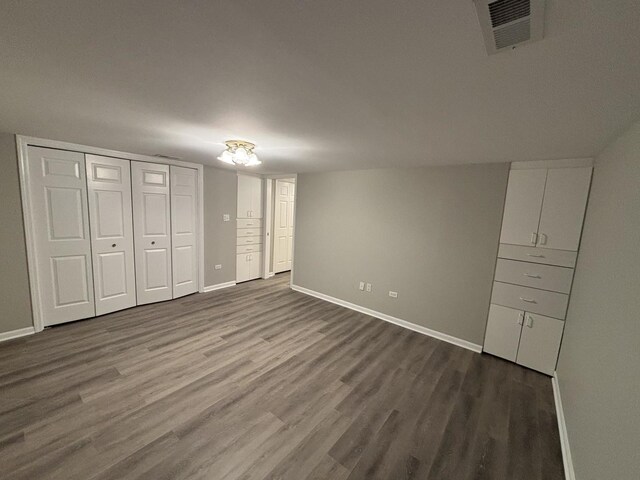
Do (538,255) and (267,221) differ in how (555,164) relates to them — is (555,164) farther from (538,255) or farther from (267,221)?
(267,221)

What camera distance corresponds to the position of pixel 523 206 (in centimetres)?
271

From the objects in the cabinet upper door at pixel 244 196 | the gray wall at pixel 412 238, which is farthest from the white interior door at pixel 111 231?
the gray wall at pixel 412 238

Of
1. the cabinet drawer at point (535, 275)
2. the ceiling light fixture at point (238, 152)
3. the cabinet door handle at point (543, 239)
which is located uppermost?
the ceiling light fixture at point (238, 152)

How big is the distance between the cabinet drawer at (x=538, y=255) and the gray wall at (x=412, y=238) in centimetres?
11

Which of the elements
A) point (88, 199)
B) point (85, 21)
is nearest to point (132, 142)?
point (88, 199)

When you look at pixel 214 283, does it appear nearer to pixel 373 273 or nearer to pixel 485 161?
pixel 373 273

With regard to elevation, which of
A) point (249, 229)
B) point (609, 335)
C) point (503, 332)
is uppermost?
point (249, 229)

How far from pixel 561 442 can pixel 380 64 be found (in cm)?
284

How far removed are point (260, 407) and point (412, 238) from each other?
2688mm

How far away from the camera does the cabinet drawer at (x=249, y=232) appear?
5.09m

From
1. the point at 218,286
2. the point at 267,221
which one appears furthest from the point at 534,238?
the point at 218,286

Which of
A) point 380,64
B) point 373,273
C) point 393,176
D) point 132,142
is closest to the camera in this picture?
point 380,64

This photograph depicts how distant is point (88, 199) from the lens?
3174 millimetres

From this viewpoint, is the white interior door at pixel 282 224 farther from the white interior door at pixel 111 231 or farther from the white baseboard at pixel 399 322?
the white interior door at pixel 111 231
